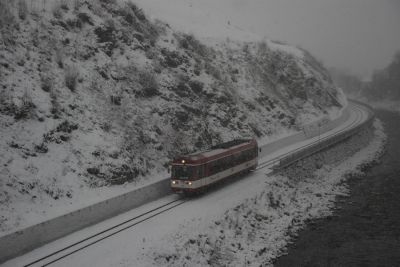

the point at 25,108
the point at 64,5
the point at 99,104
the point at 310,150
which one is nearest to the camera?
the point at 25,108

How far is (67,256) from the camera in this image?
1909 cm

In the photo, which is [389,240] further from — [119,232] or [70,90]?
[70,90]

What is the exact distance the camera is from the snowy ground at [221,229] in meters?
19.6

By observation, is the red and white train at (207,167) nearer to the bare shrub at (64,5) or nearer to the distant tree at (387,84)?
the bare shrub at (64,5)

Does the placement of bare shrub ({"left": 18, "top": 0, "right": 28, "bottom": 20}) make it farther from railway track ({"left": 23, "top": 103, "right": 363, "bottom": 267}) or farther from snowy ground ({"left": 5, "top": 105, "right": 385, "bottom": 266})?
railway track ({"left": 23, "top": 103, "right": 363, "bottom": 267})

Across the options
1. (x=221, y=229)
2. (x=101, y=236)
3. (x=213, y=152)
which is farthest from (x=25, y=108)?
(x=221, y=229)

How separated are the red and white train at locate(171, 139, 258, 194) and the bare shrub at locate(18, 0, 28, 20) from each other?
632 inches

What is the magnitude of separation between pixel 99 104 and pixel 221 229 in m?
13.1

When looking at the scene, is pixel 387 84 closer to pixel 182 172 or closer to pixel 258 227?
pixel 258 227

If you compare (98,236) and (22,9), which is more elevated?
(22,9)

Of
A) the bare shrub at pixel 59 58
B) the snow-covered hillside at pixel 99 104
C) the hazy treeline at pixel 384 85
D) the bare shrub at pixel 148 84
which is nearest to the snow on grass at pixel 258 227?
the snow-covered hillside at pixel 99 104

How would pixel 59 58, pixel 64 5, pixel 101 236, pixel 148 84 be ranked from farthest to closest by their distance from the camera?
1. pixel 64 5
2. pixel 148 84
3. pixel 59 58
4. pixel 101 236

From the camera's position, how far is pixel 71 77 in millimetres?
29734

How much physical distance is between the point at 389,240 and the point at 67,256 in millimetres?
17958
